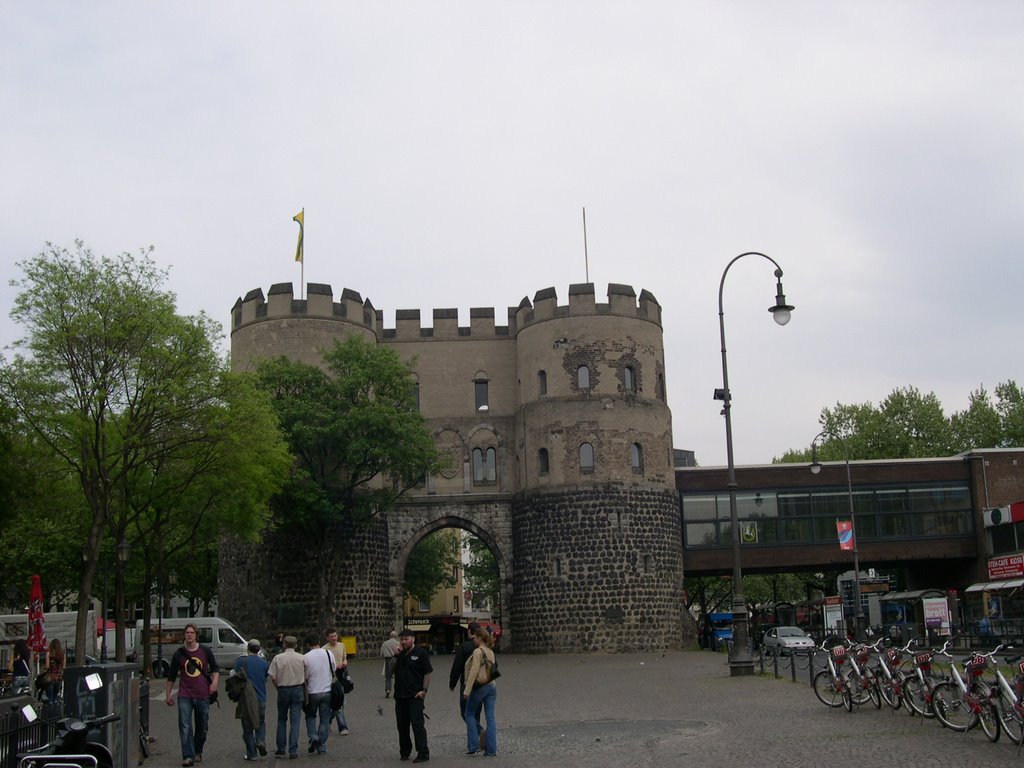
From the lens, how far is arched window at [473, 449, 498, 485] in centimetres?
5075

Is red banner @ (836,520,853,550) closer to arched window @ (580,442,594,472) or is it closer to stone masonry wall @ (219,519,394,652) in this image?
arched window @ (580,442,594,472)

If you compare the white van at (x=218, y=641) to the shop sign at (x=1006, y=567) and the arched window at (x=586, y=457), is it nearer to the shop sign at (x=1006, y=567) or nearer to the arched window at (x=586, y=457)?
the arched window at (x=586, y=457)

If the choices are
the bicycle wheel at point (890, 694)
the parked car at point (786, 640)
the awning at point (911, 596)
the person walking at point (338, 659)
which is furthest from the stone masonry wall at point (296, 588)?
the bicycle wheel at point (890, 694)

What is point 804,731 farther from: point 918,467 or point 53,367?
point 918,467

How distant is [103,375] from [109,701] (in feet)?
61.0

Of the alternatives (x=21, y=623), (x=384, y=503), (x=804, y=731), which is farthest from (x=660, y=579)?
(x=804, y=731)

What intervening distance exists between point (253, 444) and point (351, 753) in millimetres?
17466

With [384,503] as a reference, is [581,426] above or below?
above

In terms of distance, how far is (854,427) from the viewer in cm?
7575

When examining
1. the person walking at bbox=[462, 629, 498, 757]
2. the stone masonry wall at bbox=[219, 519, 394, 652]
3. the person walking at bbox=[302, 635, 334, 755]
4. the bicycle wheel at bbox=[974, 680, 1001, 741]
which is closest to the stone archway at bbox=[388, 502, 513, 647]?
the stone masonry wall at bbox=[219, 519, 394, 652]

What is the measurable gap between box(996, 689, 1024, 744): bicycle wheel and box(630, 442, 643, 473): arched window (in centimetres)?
3405

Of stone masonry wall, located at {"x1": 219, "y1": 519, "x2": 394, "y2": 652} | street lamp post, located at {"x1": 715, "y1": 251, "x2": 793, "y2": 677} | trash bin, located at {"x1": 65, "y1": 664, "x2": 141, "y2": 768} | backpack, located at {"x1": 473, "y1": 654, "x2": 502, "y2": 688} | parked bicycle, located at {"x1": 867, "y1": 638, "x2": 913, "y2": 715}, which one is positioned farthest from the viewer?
stone masonry wall, located at {"x1": 219, "y1": 519, "x2": 394, "y2": 652}

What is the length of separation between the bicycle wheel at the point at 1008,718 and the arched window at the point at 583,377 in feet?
114

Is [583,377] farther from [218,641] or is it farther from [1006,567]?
[218,641]
